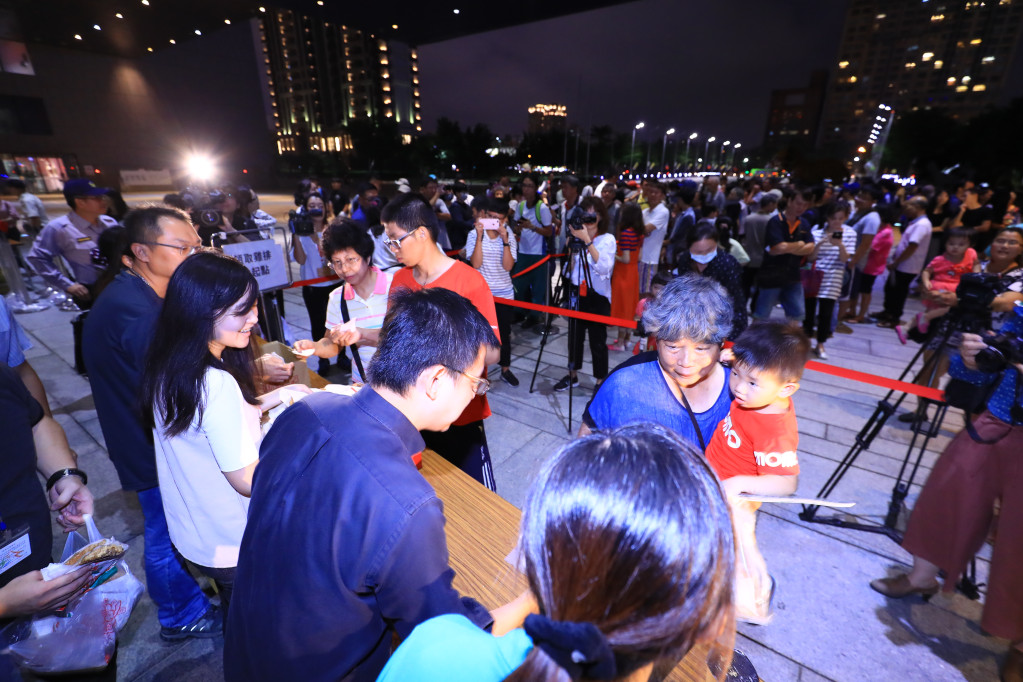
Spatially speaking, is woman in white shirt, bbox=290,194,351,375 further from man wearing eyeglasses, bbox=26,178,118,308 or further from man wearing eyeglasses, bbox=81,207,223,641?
man wearing eyeglasses, bbox=81,207,223,641

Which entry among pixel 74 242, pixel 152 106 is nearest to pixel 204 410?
pixel 74 242

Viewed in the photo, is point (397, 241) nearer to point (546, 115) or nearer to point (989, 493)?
point (989, 493)

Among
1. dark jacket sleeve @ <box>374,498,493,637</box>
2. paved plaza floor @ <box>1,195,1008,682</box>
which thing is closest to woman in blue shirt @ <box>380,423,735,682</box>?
dark jacket sleeve @ <box>374,498,493,637</box>

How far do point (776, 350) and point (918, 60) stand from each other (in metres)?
125

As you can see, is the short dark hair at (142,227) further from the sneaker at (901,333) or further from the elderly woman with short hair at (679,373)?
the sneaker at (901,333)

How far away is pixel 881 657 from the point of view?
2.20 meters

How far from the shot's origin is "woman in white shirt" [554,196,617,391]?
462cm

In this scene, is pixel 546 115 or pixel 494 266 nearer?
pixel 494 266

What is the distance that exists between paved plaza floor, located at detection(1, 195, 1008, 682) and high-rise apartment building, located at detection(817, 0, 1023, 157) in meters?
87.9

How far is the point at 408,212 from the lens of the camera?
263 cm

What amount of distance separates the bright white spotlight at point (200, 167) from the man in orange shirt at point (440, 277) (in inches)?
1261

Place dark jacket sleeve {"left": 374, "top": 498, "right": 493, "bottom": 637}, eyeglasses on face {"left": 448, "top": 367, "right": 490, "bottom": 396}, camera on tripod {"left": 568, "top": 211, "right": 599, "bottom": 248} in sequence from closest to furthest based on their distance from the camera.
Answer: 1. dark jacket sleeve {"left": 374, "top": 498, "right": 493, "bottom": 637}
2. eyeglasses on face {"left": 448, "top": 367, "right": 490, "bottom": 396}
3. camera on tripod {"left": 568, "top": 211, "right": 599, "bottom": 248}

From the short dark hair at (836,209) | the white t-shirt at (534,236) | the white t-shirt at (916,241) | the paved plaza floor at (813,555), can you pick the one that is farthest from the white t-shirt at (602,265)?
the white t-shirt at (916,241)

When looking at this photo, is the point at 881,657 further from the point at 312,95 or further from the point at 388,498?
the point at 312,95
